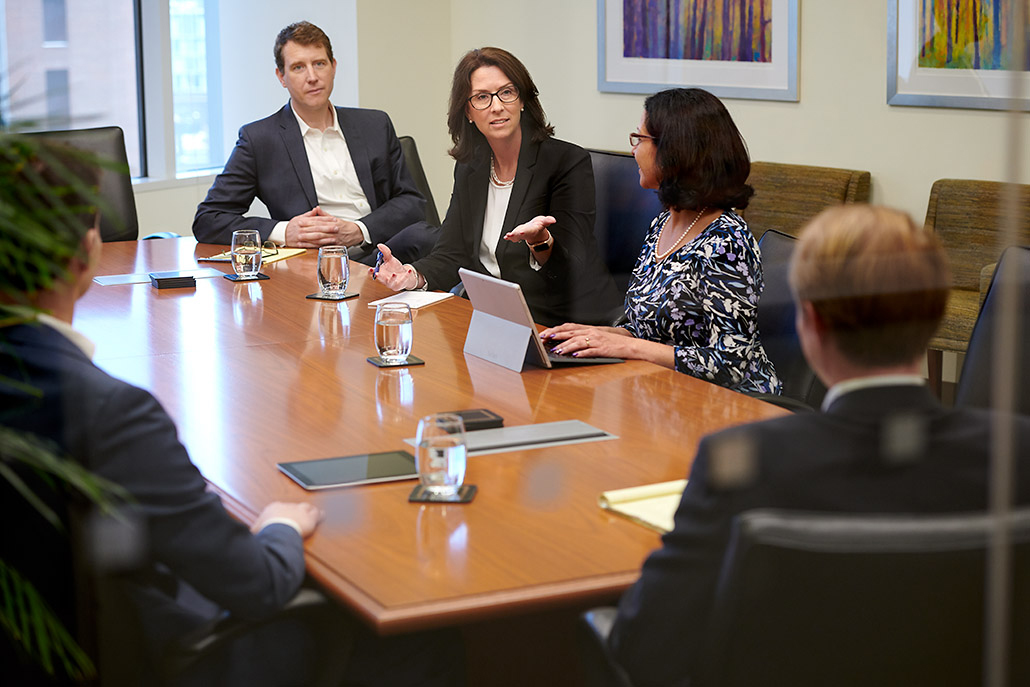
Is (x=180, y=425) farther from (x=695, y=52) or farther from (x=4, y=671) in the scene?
(x=695, y=52)

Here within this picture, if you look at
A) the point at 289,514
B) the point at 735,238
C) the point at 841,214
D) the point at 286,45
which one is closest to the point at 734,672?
the point at 841,214

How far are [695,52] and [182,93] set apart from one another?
1048mm

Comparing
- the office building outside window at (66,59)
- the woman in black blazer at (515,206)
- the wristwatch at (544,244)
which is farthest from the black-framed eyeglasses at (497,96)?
the office building outside window at (66,59)

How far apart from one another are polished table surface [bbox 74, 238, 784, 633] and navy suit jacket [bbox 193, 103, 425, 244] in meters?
0.75

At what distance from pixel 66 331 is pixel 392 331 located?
0.89 metres

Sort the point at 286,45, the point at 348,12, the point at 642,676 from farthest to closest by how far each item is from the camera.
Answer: the point at 348,12
the point at 286,45
the point at 642,676

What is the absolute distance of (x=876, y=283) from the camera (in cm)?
101

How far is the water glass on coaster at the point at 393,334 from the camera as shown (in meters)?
2.00

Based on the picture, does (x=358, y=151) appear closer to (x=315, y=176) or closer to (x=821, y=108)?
(x=315, y=176)

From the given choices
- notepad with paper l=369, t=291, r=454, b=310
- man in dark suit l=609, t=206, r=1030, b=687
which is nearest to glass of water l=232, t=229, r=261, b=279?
notepad with paper l=369, t=291, r=454, b=310

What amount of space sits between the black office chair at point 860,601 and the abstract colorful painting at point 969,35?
0.48m

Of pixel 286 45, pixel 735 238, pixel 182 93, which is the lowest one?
pixel 735 238

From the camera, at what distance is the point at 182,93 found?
213cm

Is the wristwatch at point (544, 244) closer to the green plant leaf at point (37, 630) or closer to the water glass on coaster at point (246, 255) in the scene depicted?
the water glass on coaster at point (246, 255)
